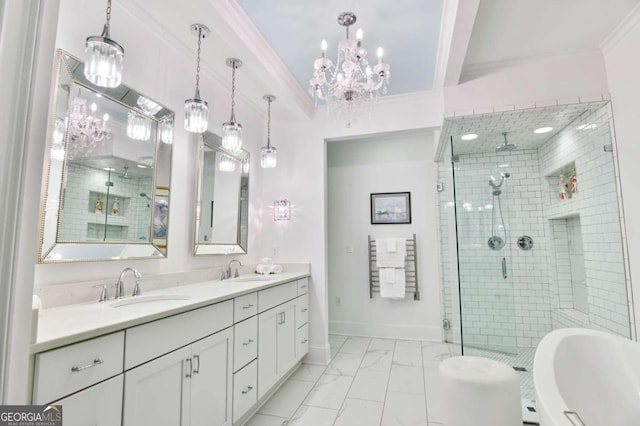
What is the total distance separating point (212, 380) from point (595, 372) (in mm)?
2067

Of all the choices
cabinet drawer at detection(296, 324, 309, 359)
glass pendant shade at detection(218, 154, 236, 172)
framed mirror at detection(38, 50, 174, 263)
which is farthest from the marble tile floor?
glass pendant shade at detection(218, 154, 236, 172)

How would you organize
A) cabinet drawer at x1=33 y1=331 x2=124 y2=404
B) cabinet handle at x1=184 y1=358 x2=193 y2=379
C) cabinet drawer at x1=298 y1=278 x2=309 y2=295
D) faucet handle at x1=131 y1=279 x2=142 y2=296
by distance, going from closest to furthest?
cabinet drawer at x1=33 y1=331 x2=124 y2=404
cabinet handle at x1=184 y1=358 x2=193 y2=379
faucet handle at x1=131 y1=279 x2=142 y2=296
cabinet drawer at x1=298 y1=278 x2=309 y2=295

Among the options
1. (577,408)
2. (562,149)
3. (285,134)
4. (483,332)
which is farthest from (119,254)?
(562,149)

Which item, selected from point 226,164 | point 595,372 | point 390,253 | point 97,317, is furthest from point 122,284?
point 390,253

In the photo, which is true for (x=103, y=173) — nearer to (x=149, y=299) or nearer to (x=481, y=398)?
(x=149, y=299)

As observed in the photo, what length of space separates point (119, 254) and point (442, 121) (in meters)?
2.87

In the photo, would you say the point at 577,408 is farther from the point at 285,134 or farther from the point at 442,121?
the point at 285,134

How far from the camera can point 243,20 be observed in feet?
7.02

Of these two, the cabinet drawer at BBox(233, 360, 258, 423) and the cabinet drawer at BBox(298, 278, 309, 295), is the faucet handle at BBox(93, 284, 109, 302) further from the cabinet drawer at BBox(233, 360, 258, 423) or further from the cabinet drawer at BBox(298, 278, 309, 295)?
the cabinet drawer at BBox(298, 278, 309, 295)

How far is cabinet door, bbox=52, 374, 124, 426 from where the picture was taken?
1.06 meters

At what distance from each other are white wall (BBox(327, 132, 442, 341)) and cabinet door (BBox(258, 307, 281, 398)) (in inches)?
75.9

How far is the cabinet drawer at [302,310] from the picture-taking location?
9.87 feet

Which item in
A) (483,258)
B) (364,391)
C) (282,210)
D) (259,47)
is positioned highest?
(259,47)

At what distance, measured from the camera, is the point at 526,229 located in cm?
393
